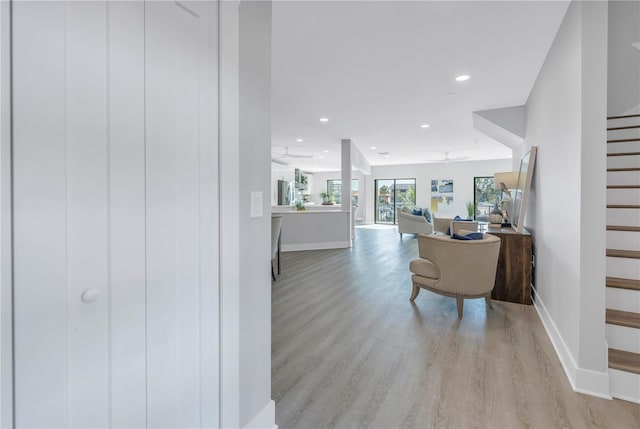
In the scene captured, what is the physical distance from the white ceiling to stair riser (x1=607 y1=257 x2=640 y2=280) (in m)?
1.94

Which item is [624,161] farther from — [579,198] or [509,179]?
[509,179]

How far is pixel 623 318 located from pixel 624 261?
42cm

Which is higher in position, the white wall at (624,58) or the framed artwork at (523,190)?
the white wall at (624,58)

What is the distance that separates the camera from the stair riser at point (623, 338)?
1.87 m

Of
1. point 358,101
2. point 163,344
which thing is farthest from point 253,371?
point 358,101

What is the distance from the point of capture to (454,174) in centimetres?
1134

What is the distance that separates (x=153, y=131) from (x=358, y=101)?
3.87 m

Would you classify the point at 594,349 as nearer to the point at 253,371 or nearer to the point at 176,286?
the point at 253,371

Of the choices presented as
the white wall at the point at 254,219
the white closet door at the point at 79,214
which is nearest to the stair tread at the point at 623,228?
the white wall at the point at 254,219

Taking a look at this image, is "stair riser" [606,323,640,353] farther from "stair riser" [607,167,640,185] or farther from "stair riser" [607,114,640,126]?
"stair riser" [607,114,640,126]

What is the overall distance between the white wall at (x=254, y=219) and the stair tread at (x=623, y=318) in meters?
2.22

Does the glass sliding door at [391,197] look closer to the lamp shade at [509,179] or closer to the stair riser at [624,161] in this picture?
the lamp shade at [509,179]

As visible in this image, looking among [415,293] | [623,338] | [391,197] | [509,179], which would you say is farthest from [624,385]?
[391,197]

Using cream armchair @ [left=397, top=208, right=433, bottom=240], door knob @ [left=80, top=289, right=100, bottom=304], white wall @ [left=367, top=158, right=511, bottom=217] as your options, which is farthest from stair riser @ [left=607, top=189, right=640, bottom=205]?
white wall @ [left=367, top=158, right=511, bottom=217]
